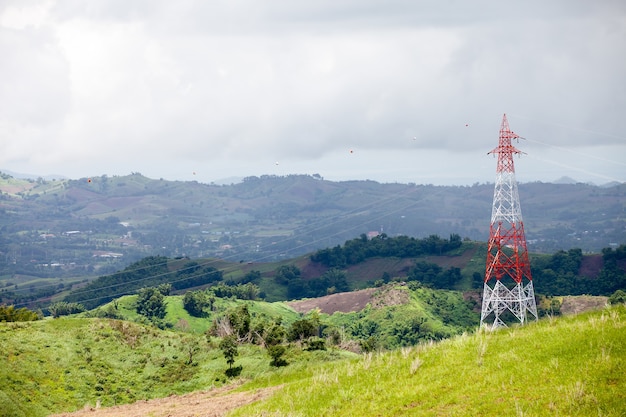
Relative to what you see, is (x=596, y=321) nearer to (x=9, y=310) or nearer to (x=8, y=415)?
(x=8, y=415)

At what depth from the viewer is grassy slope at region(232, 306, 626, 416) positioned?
25.2 meters

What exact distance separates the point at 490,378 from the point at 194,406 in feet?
59.4

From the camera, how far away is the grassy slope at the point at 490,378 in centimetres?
2519

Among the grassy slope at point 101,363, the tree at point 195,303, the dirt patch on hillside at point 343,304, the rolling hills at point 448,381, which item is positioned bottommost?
the dirt patch on hillside at point 343,304

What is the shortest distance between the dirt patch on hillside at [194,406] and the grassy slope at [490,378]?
233cm

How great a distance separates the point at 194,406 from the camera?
39.0 metres

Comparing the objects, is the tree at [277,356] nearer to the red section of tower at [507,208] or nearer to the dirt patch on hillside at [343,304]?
the red section of tower at [507,208]

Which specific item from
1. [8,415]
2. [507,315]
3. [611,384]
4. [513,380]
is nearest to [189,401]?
[8,415]

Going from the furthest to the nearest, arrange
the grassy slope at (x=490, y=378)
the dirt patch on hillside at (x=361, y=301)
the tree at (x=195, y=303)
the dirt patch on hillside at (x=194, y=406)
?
1. the dirt patch on hillside at (x=361, y=301)
2. the tree at (x=195, y=303)
3. the dirt patch on hillside at (x=194, y=406)
4. the grassy slope at (x=490, y=378)

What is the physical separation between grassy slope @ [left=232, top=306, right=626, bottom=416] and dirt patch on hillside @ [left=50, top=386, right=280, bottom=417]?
2.33 meters

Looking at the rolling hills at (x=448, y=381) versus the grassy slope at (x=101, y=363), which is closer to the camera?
the rolling hills at (x=448, y=381)

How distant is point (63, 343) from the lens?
219 ft

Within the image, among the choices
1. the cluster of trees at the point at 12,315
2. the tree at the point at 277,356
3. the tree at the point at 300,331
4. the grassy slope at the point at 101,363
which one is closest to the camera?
the grassy slope at the point at 101,363

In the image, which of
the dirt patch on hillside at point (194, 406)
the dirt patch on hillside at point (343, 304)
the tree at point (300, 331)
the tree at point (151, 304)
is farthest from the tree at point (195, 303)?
the dirt patch on hillside at point (194, 406)
